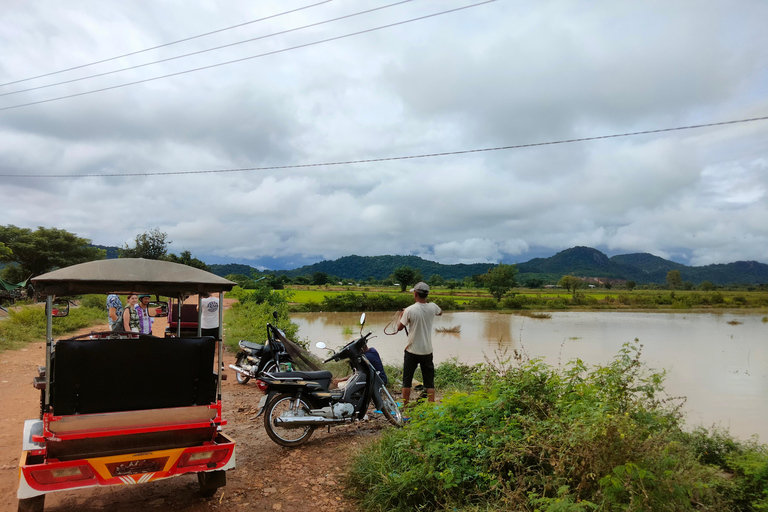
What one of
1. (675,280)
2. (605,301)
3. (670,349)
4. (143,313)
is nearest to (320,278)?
(605,301)

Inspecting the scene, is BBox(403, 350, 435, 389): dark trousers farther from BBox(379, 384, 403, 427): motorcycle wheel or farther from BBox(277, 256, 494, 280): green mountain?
BBox(277, 256, 494, 280): green mountain

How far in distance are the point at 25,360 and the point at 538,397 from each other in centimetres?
1096

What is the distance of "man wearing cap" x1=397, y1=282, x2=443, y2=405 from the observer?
18.7 ft

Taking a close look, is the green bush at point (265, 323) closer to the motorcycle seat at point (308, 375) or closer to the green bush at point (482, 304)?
the motorcycle seat at point (308, 375)

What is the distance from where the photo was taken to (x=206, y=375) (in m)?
3.84

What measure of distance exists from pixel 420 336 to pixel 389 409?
91cm

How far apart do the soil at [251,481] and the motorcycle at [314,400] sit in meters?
0.23

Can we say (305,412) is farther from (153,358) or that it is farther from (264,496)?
(153,358)

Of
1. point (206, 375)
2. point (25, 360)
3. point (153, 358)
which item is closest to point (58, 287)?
point (153, 358)

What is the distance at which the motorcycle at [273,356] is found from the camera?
7566mm

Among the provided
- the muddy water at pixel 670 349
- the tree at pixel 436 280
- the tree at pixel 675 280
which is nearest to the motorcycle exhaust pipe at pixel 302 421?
the muddy water at pixel 670 349

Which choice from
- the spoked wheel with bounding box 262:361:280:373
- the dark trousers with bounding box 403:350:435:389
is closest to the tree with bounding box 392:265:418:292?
the spoked wheel with bounding box 262:361:280:373

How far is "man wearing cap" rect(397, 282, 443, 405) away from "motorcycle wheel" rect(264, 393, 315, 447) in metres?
1.27

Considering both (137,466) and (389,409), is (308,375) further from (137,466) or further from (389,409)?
(137,466)
